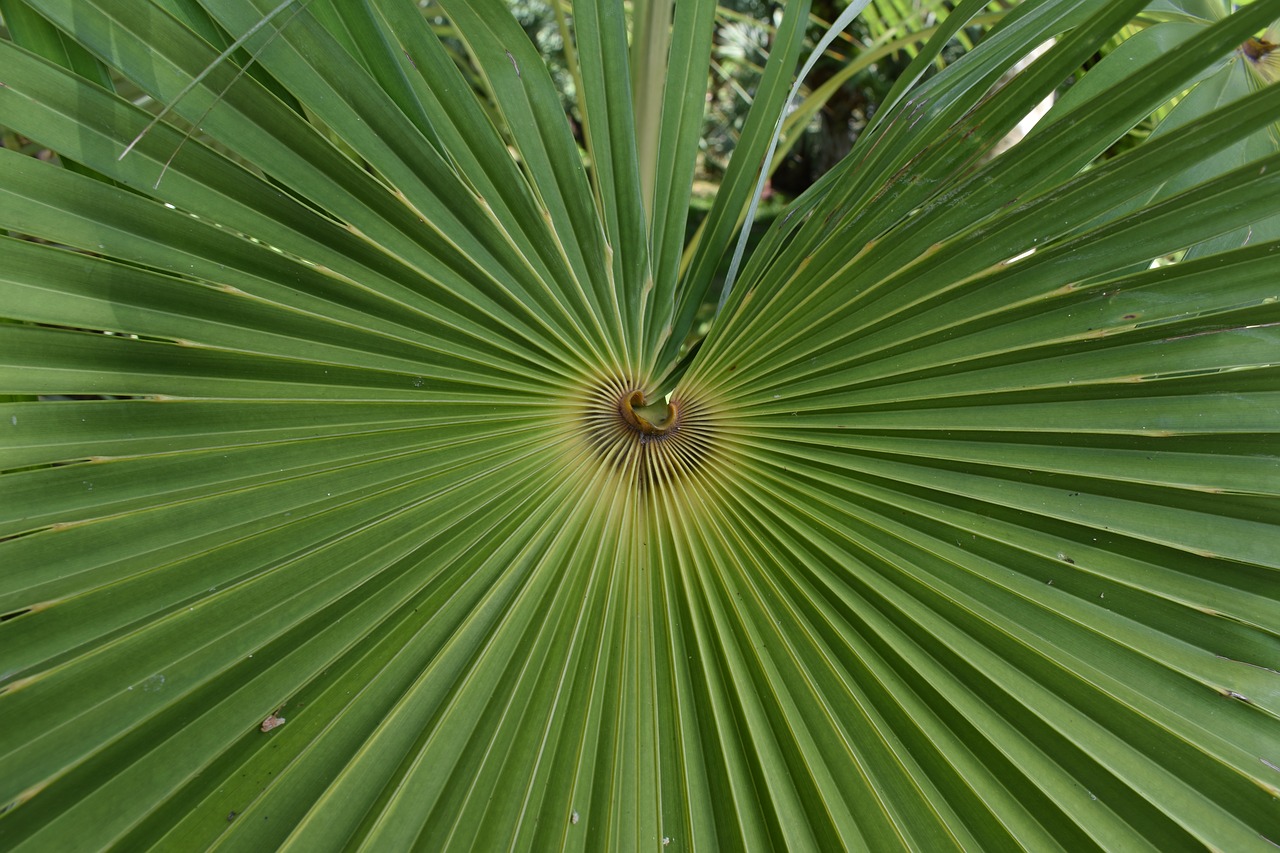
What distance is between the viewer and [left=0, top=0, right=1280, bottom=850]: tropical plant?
70 centimetres

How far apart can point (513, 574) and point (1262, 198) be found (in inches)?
32.6

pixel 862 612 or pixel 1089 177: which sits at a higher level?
pixel 1089 177

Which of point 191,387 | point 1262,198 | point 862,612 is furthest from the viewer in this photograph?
point 862,612

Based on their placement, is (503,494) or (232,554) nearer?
(232,554)

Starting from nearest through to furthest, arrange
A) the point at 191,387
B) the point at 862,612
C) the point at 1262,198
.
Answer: the point at 1262,198, the point at 191,387, the point at 862,612

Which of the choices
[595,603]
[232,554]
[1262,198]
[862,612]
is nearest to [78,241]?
[232,554]

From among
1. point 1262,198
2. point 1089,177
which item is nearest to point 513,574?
point 1089,177

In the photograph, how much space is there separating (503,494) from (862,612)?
45cm

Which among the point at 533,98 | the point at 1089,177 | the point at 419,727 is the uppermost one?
the point at 1089,177

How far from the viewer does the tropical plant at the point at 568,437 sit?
70 centimetres

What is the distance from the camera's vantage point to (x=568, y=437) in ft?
3.24

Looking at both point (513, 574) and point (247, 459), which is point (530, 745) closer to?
point (513, 574)

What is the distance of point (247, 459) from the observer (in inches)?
31.5

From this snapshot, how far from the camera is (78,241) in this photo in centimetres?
70
